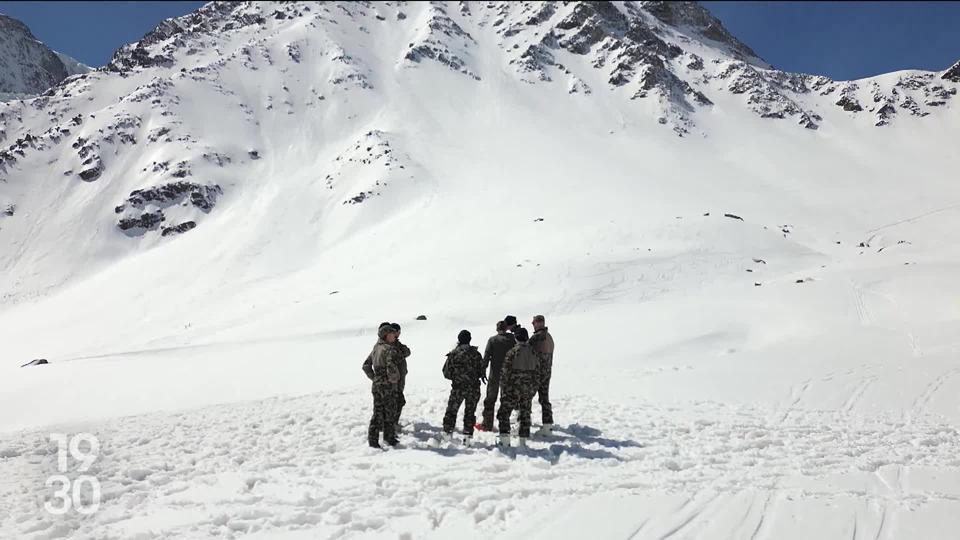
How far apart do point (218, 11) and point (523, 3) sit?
2725 inches

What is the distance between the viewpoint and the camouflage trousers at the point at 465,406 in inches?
392

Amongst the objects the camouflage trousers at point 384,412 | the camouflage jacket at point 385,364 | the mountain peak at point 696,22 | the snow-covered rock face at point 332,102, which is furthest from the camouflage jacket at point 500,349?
the mountain peak at point 696,22

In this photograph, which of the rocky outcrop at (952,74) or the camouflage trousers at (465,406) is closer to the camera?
the camouflage trousers at (465,406)

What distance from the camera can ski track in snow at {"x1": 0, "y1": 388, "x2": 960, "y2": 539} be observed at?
22.7 ft

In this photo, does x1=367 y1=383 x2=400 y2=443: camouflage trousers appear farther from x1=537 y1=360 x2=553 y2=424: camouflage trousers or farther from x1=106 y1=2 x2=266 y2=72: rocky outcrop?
x1=106 y1=2 x2=266 y2=72: rocky outcrop

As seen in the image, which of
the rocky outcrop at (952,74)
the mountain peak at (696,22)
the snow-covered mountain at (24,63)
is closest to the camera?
the rocky outcrop at (952,74)

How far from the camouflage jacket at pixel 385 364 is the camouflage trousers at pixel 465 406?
106cm

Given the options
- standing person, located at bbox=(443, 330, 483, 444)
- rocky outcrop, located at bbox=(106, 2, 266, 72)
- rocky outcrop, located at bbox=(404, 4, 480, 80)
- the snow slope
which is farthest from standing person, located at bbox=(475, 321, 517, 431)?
rocky outcrop, located at bbox=(106, 2, 266, 72)

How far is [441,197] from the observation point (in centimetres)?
6191

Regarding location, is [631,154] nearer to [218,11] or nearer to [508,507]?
[508,507]

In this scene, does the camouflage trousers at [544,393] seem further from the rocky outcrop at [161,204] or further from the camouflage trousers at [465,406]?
the rocky outcrop at [161,204]

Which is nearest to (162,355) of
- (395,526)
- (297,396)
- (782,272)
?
(297,396)

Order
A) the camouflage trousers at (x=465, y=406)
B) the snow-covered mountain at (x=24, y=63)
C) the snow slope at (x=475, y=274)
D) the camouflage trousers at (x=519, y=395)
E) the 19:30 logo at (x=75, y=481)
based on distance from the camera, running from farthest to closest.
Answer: the snow-covered mountain at (x=24, y=63) → the camouflage trousers at (x=465, y=406) → the camouflage trousers at (x=519, y=395) → the snow slope at (x=475, y=274) → the 19:30 logo at (x=75, y=481)

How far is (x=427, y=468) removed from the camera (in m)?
8.59
